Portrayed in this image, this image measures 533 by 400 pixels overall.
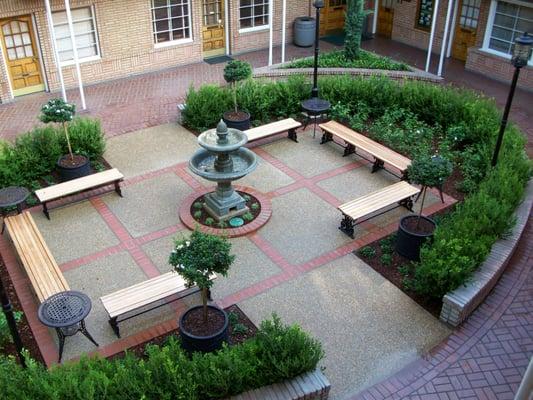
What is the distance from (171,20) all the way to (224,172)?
891cm

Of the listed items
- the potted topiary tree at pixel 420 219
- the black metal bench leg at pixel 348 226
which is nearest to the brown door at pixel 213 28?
the black metal bench leg at pixel 348 226

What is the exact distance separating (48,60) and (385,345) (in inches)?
468

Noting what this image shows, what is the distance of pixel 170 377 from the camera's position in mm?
6270

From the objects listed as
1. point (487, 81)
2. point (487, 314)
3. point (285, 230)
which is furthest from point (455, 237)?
point (487, 81)

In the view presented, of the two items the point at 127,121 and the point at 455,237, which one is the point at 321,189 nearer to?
the point at 455,237

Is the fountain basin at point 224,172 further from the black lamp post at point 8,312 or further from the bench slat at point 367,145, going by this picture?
the black lamp post at point 8,312

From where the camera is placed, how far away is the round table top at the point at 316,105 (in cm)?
1352

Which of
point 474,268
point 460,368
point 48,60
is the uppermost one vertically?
point 48,60

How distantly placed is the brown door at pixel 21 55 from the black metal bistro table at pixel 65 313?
31.0 feet

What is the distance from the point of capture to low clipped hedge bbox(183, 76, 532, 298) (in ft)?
27.3

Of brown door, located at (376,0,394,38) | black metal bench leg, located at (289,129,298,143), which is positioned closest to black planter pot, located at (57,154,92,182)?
black metal bench leg, located at (289,129,298,143)

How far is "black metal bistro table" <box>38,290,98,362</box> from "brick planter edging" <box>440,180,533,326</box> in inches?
191

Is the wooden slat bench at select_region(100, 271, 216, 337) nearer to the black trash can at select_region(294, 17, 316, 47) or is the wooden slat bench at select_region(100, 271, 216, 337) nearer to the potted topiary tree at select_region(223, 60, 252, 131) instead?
the potted topiary tree at select_region(223, 60, 252, 131)

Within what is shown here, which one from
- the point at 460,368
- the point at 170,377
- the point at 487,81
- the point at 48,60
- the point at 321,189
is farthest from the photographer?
the point at 487,81
